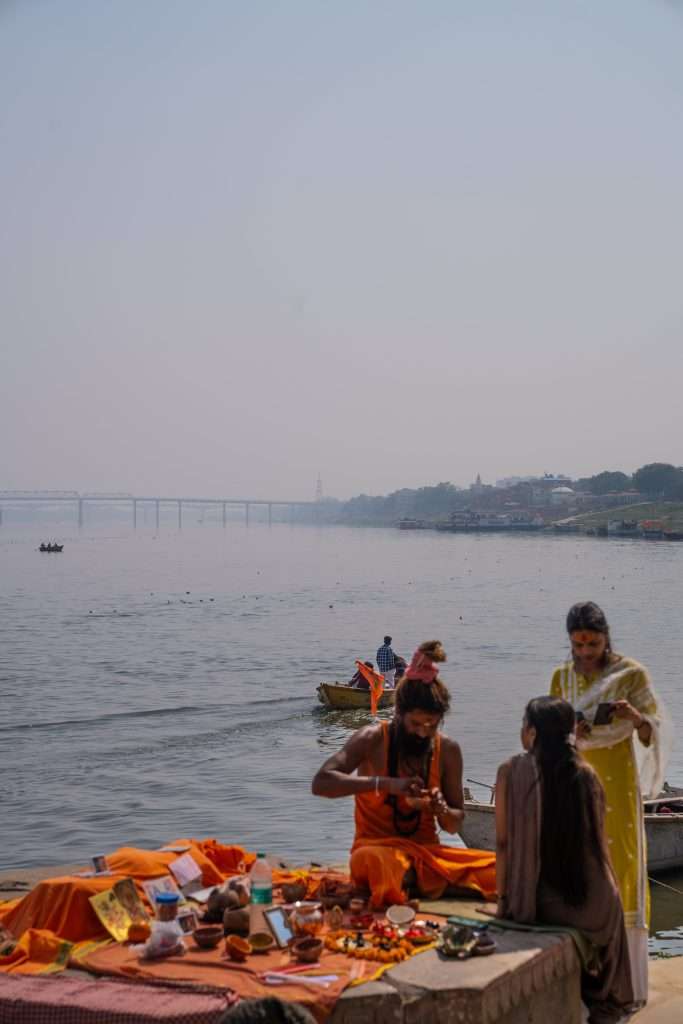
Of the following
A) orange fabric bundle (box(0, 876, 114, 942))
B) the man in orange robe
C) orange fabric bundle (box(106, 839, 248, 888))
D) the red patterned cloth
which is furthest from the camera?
orange fabric bundle (box(106, 839, 248, 888))

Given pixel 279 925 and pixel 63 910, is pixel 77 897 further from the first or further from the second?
pixel 279 925

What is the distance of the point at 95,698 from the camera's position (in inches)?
1135

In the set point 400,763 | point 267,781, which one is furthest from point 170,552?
point 400,763

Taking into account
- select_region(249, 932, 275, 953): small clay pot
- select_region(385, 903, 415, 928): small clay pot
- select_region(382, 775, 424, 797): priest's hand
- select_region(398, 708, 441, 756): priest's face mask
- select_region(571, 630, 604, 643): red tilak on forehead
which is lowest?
select_region(249, 932, 275, 953): small clay pot

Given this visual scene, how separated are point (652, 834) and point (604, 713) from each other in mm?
7383

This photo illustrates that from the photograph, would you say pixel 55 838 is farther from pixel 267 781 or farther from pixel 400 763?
pixel 400 763

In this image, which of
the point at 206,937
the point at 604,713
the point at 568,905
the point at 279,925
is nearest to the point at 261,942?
the point at 279,925

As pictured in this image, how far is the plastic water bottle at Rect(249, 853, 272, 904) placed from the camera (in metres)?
5.81

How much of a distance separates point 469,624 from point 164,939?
147 ft

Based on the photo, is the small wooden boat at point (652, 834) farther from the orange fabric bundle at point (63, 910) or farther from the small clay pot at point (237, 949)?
the small clay pot at point (237, 949)

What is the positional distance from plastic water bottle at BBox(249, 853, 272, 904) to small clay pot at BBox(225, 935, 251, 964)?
567mm

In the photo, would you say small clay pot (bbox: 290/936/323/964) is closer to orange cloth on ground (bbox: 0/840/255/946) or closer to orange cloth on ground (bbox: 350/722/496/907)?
orange cloth on ground (bbox: 350/722/496/907)

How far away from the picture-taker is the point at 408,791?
5.70 meters

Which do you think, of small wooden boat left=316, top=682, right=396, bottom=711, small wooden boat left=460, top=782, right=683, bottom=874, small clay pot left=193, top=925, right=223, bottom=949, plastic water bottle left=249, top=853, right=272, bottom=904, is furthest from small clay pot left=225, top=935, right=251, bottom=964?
small wooden boat left=316, top=682, right=396, bottom=711
